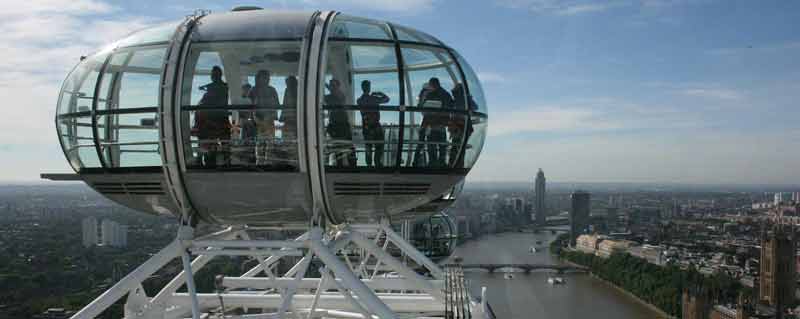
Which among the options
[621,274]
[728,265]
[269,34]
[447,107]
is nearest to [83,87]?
[269,34]

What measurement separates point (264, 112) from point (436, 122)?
1.17m

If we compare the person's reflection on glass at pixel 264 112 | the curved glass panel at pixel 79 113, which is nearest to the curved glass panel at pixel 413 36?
the person's reflection on glass at pixel 264 112

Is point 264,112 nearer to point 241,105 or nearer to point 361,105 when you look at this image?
point 241,105

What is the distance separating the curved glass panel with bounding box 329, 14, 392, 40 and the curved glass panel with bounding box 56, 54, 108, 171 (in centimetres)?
169

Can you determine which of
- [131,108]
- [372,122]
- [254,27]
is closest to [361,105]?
[372,122]

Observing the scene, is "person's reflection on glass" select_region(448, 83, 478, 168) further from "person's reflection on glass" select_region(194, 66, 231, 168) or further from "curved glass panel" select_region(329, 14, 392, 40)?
"person's reflection on glass" select_region(194, 66, 231, 168)

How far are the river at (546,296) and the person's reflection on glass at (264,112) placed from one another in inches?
990

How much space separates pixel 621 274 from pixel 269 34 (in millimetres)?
59826

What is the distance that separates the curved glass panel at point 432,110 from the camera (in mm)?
5699

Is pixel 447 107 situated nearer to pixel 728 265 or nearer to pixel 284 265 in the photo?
pixel 284 265

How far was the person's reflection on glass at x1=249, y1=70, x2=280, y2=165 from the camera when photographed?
5.50m

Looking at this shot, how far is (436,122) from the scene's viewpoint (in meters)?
5.76

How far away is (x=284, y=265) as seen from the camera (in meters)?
21.7

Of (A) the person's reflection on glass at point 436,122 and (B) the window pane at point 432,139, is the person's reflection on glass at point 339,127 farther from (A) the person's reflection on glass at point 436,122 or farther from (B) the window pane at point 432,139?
(A) the person's reflection on glass at point 436,122
